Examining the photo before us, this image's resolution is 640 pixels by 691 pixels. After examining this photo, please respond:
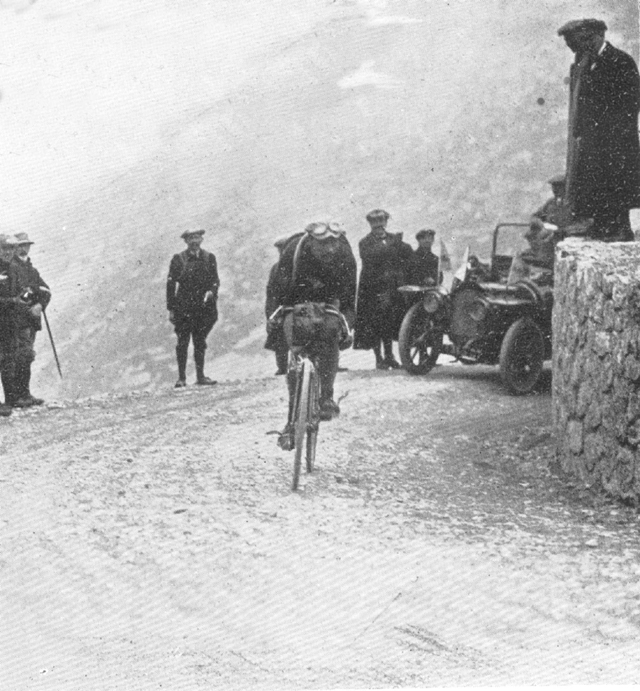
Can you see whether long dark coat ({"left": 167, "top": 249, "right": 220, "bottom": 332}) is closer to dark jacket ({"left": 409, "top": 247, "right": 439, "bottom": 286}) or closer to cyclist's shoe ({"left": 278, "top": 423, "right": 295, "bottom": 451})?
dark jacket ({"left": 409, "top": 247, "right": 439, "bottom": 286})

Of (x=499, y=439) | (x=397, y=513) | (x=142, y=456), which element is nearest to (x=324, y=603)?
(x=397, y=513)

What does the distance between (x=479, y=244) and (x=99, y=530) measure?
15.1 meters

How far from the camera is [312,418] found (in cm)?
646

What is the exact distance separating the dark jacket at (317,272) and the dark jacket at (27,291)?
4311mm

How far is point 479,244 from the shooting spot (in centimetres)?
1998

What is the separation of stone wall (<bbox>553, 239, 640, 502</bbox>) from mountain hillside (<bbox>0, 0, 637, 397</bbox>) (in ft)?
17.4

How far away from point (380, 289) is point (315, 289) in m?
4.73

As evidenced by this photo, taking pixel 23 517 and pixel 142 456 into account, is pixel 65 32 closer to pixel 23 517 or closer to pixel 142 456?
pixel 142 456

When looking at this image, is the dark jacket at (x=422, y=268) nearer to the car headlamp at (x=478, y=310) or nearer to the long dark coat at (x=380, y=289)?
the long dark coat at (x=380, y=289)

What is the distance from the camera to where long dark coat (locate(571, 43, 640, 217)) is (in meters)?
7.84

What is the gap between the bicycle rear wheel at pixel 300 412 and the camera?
20.2ft

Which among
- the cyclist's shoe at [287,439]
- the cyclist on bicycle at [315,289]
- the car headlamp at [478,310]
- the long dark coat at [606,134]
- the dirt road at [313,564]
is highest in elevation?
the long dark coat at [606,134]

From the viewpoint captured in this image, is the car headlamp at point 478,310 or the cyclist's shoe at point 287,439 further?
the car headlamp at point 478,310

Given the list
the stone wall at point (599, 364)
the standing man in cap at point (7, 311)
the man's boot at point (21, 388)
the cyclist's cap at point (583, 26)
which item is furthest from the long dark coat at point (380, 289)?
the cyclist's cap at point (583, 26)
